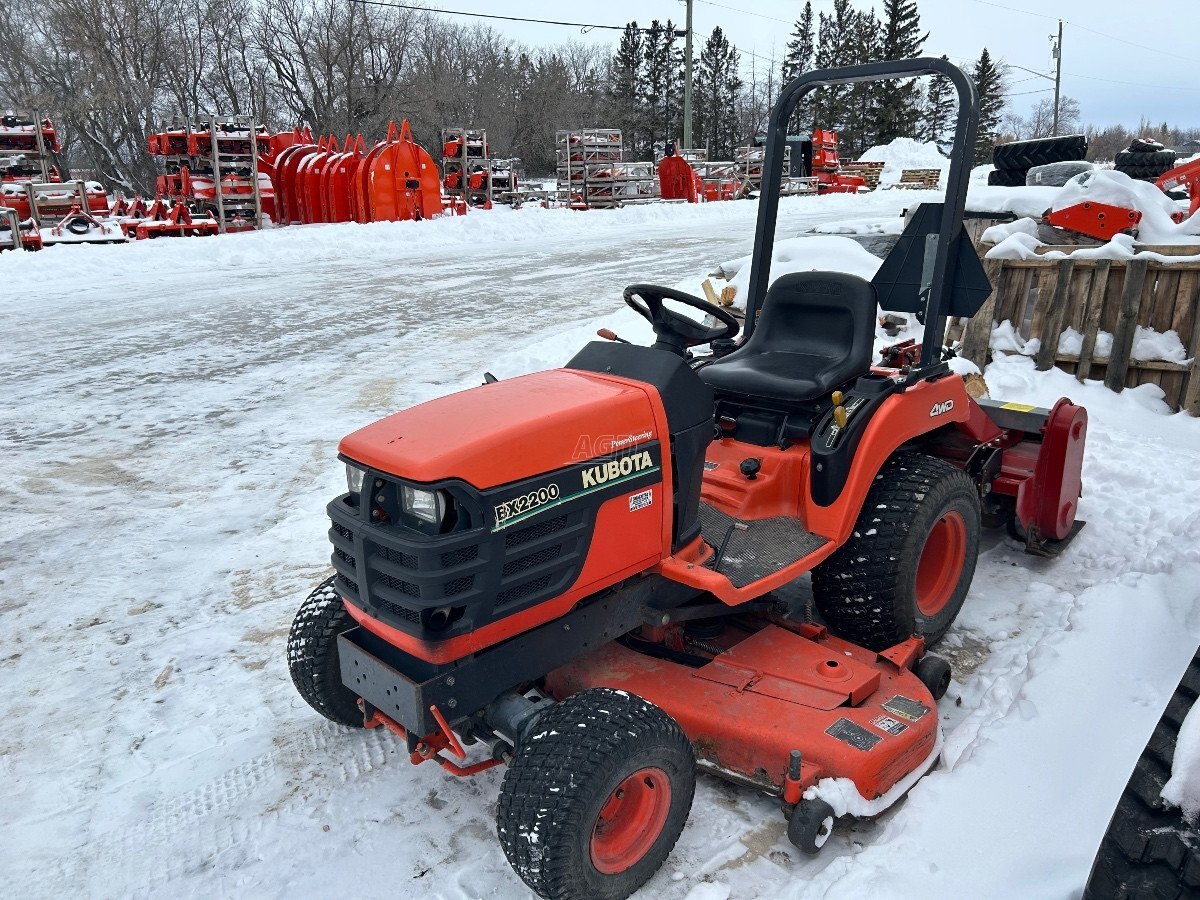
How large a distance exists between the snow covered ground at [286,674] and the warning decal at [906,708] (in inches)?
7.7

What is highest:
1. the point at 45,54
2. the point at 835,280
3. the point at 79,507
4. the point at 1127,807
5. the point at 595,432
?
the point at 45,54

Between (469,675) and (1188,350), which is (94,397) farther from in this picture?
(1188,350)

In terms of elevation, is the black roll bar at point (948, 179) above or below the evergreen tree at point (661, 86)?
below

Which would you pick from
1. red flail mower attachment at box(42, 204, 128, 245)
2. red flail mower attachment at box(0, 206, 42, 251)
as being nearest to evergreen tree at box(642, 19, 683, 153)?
red flail mower attachment at box(42, 204, 128, 245)

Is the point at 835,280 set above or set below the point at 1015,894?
above

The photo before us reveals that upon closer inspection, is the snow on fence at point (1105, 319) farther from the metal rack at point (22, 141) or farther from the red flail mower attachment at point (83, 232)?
the metal rack at point (22, 141)

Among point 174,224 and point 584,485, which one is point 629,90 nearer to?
point 174,224

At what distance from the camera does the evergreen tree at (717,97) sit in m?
55.7

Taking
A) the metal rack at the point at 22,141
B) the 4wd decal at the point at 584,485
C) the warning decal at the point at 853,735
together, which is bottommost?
the warning decal at the point at 853,735

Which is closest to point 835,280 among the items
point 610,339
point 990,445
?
point 610,339

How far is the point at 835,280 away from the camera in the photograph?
11.7 feet

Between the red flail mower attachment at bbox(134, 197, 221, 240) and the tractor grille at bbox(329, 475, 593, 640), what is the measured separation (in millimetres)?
15716

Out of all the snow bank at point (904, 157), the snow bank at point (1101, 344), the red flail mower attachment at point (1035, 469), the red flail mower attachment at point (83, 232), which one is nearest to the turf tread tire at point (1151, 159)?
the snow bank at point (1101, 344)

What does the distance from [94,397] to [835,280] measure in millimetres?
5970
